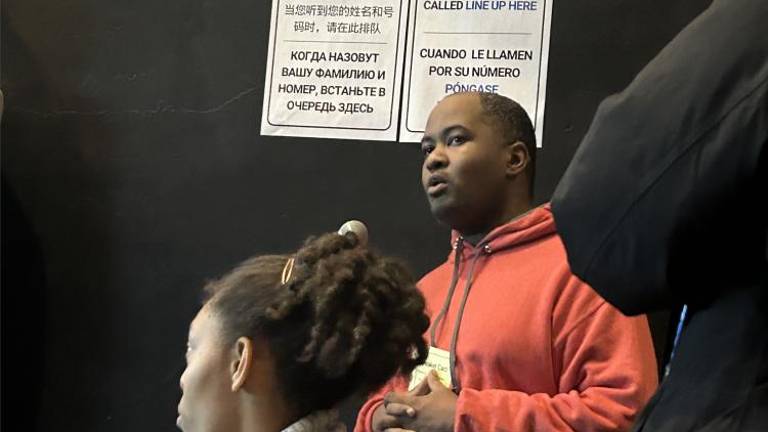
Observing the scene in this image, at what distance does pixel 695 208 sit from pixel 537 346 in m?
0.77

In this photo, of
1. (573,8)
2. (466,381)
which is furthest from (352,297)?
(573,8)

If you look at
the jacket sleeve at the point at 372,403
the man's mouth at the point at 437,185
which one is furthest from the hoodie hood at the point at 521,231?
the jacket sleeve at the point at 372,403

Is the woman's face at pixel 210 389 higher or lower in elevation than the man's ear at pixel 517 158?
lower

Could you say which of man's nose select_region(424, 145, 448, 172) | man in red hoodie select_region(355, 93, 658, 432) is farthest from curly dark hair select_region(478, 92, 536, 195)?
man's nose select_region(424, 145, 448, 172)

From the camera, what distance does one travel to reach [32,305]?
2262mm

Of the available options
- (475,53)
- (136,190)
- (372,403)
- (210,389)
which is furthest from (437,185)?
(136,190)

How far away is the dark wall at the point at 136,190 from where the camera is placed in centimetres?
215

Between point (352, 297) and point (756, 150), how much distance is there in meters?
0.63

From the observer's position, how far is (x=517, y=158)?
1724 mm

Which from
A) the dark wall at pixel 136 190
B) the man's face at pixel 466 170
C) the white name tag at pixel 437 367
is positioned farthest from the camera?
the dark wall at pixel 136 190

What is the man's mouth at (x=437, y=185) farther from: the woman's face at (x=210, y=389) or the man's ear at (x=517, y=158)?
the woman's face at (x=210, y=389)

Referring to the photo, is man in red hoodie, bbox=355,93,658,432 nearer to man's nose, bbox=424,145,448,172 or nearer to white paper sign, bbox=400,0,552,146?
man's nose, bbox=424,145,448,172

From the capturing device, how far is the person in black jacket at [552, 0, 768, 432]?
74 cm

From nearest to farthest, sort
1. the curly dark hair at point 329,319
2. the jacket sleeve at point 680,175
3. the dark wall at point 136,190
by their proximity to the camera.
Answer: the jacket sleeve at point 680,175
the curly dark hair at point 329,319
the dark wall at point 136,190
